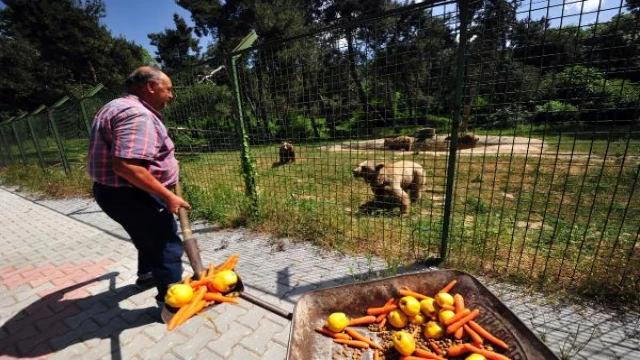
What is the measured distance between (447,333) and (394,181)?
351cm

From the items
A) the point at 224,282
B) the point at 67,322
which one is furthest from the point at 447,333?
the point at 67,322

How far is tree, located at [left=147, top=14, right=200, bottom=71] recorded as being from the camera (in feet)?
111

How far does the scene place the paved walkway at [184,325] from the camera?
236cm

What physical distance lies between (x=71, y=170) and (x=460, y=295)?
1087cm

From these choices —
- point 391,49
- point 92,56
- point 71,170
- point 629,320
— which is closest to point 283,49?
point 391,49

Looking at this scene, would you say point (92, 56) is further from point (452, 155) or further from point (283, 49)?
point (452, 155)

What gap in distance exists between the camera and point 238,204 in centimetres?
527

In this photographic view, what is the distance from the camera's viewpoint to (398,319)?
1.68 meters

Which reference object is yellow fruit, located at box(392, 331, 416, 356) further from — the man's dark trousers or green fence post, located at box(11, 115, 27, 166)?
green fence post, located at box(11, 115, 27, 166)

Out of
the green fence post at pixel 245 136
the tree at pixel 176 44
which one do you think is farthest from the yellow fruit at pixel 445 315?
the tree at pixel 176 44

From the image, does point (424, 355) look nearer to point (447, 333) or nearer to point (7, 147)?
point (447, 333)

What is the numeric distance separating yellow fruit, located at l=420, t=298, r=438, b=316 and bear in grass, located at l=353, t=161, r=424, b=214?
9.43 feet

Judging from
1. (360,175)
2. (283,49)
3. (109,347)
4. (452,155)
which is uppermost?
(283,49)

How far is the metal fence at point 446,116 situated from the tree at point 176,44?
34.4m
